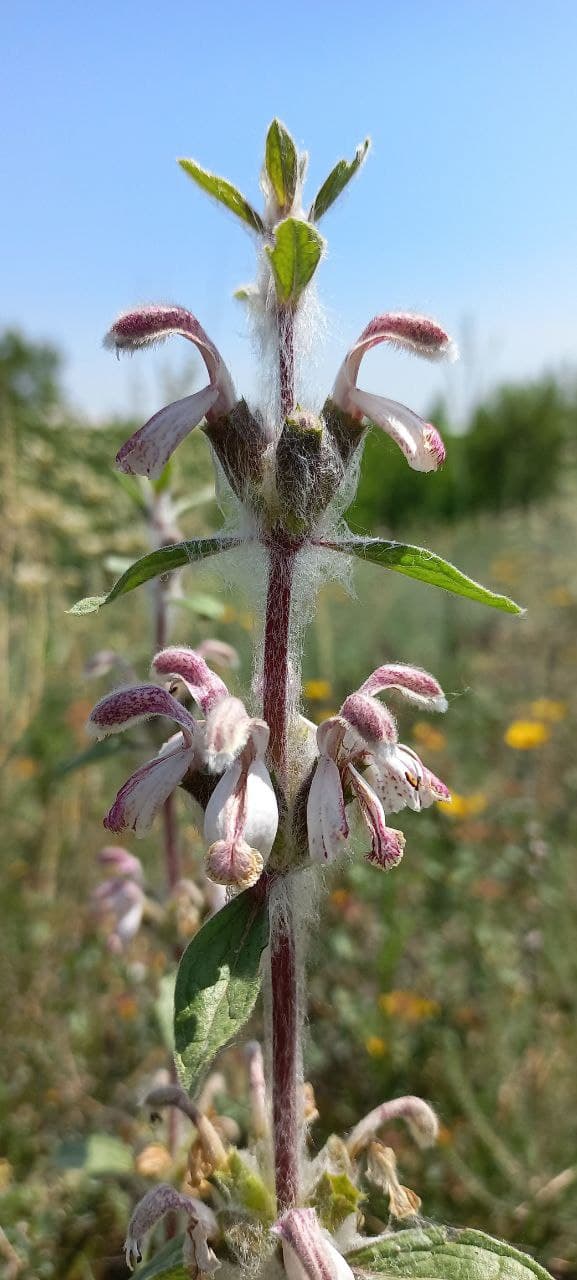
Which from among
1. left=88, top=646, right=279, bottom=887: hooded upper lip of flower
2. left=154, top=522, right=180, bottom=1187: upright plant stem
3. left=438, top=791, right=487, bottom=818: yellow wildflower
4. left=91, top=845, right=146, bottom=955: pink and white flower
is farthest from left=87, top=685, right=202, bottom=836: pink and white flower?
left=438, top=791, right=487, bottom=818: yellow wildflower

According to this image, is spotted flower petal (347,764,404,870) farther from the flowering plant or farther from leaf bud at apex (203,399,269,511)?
leaf bud at apex (203,399,269,511)

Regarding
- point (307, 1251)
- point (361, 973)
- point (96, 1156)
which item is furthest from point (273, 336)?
point (361, 973)

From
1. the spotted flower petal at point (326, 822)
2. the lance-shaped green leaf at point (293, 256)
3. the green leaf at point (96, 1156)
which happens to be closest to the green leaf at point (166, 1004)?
the green leaf at point (96, 1156)

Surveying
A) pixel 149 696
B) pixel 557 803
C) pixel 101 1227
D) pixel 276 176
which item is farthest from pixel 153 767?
pixel 557 803

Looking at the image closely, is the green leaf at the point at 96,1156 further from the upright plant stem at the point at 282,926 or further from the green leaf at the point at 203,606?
the green leaf at the point at 203,606

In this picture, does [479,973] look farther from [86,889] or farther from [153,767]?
[153,767]

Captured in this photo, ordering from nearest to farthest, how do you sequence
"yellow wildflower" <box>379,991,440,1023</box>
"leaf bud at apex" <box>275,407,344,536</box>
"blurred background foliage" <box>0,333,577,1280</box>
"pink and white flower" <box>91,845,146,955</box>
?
"leaf bud at apex" <box>275,407,344,536</box>
"pink and white flower" <box>91,845,146,955</box>
"blurred background foliage" <box>0,333,577,1280</box>
"yellow wildflower" <box>379,991,440,1023</box>

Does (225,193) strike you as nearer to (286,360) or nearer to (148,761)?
(286,360)

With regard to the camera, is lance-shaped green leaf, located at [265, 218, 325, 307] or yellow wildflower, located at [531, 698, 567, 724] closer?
lance-shaped green leaf, located at [265, 218, 325, 307]
